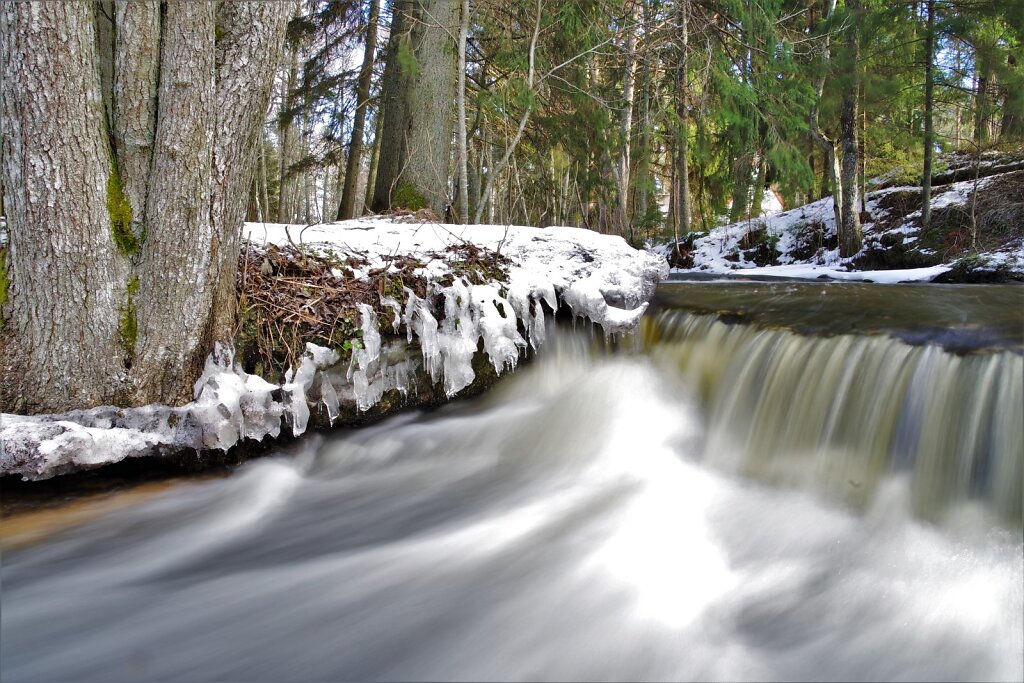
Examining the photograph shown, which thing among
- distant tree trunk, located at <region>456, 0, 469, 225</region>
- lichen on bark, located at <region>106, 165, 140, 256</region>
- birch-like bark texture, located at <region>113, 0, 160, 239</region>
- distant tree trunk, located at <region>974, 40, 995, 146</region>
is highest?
distant tree trunk, located at <region>974, 40, 995, 146</region>

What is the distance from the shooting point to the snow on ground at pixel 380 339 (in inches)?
102

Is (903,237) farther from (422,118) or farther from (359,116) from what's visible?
(359,116)

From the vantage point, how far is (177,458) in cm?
289

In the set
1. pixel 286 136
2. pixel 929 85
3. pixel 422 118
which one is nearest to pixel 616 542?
pixel 422 118

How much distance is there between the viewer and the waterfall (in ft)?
8.46

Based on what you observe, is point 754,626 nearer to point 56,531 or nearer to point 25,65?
point 56,531

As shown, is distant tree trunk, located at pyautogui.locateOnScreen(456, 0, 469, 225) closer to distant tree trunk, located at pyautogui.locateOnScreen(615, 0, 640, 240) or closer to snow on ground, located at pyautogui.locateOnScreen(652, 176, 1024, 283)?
distant tree trunk, located at pyautogui.locateOnScreen(615, 0, 640, 240)

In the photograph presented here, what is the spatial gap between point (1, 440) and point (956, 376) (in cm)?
431

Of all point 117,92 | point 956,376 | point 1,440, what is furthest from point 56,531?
point 956,376

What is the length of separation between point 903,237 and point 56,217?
10.4m

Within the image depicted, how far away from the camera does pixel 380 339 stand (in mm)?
3262

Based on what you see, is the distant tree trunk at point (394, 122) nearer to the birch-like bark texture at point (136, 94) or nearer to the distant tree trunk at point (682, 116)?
the distant tree trunk at point (682, 116)

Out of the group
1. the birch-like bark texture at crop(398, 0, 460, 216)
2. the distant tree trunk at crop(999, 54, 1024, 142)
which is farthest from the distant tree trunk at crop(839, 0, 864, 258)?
the birch-like bark texture at crop(398, 0, 460, 216)

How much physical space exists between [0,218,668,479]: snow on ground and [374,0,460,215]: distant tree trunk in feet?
4.41
